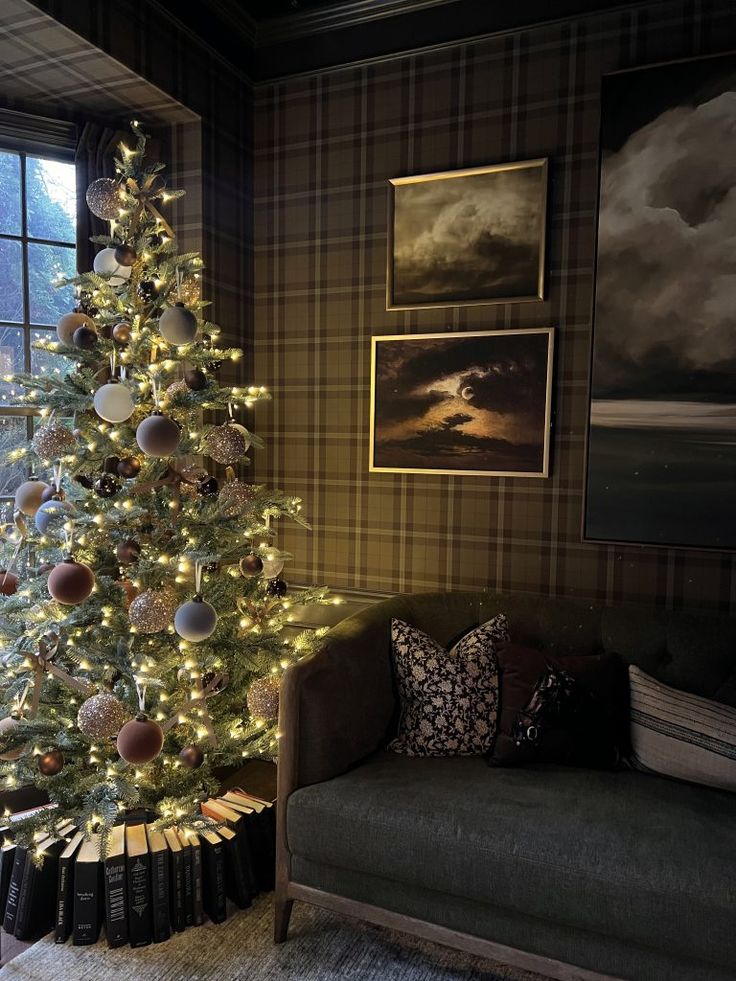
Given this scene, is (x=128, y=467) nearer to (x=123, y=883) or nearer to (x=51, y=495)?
(x=51, y=495)

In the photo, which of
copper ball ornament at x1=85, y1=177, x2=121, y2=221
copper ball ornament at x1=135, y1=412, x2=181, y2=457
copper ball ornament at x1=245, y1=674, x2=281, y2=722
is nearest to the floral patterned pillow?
copper ball ornament at x1=245, y1=674, x2=281, y2=722

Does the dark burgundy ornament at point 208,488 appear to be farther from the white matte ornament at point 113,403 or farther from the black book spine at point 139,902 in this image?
the black book spine at point 139,902

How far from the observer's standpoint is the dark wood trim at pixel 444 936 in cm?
187

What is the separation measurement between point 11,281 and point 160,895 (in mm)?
2324

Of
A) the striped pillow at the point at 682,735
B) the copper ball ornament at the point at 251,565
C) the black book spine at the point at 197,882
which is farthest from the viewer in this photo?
the copper ball ornament at the point at 251,565

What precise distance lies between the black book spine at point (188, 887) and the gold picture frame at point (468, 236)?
2196mm

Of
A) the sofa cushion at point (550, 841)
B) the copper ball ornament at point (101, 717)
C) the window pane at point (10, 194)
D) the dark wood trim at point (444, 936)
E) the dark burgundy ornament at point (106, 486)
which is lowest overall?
the dark wood trim at point (444, 936)

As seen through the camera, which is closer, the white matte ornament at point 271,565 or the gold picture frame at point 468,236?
the white matte ornament at point 271,565

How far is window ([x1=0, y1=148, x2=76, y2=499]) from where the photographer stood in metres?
2.86

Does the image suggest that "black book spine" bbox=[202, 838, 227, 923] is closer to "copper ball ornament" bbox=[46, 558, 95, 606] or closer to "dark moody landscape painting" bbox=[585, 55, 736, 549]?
"copper ball ornament" bbox=[46, 558, 95, 606]

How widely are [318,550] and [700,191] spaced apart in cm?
211

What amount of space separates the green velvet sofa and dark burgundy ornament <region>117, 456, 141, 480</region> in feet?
2.58

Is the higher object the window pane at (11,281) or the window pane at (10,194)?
the window pane at (10,194)

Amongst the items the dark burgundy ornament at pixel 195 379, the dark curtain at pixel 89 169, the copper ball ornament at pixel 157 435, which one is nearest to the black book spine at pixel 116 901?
the copper ball ornament at pixel 157 435
